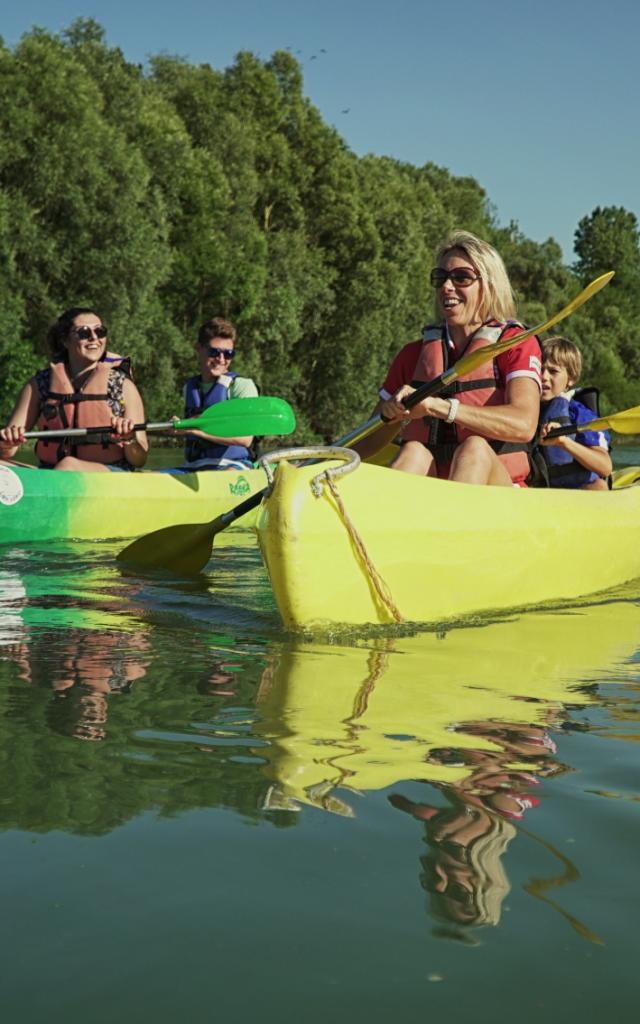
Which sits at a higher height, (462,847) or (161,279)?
(161,279)

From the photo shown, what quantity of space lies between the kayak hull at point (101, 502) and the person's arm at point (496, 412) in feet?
8.78

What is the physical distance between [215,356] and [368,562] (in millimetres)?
3954

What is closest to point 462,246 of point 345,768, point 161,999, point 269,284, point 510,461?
point 510,461

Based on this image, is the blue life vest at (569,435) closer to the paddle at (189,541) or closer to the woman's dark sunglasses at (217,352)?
the paddle at (189,541)

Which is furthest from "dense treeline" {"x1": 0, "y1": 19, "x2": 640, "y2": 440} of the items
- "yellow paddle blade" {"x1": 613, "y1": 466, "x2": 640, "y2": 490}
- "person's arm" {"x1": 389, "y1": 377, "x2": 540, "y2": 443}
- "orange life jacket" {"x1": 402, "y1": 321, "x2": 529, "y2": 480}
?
"person's arm" {"x1": 389, "y1": 377, "x2": 540, "y2": 443}

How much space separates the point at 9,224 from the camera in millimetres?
19141

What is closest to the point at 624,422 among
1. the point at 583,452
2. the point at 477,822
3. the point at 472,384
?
the point at 583,452

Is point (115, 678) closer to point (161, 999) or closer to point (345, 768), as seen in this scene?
point (345, 768)

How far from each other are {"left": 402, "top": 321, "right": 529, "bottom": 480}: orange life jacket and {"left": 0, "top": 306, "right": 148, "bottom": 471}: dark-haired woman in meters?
2.53

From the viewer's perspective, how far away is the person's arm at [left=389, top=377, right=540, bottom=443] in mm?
3986

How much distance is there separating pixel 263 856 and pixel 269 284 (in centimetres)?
2535

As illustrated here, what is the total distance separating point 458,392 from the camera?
436 cm

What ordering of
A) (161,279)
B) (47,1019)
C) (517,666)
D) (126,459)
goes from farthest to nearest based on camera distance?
(161,279)
(126,459)
(517,666)
(47,1019)

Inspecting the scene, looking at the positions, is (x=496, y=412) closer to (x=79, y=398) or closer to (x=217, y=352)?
(x=79, y=398)
